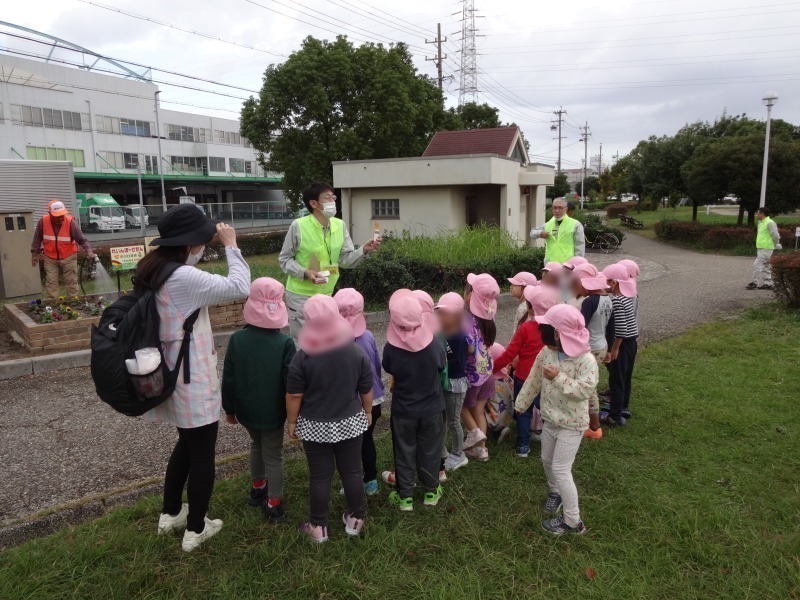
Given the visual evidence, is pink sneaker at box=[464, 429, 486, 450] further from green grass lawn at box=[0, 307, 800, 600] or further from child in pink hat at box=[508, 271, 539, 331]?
child in pink hat at box=[508, 271, 539, 331]

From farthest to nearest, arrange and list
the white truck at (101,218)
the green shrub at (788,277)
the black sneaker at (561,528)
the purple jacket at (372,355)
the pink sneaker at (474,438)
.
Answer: the white truck at (101,218), the green shrub at (788,277), the pink sneaker at (474,438), the purple jacket at (372,355), the black sneaker at (561,528)

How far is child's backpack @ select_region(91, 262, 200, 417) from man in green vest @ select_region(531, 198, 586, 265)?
5358 millimetres

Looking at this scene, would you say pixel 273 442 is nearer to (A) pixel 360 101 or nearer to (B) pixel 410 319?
(B) pixel 410 319

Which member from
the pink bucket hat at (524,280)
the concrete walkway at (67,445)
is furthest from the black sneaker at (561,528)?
the concrete walkway at (67,445)

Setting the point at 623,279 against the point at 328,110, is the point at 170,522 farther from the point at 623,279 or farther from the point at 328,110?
the point at 328,110

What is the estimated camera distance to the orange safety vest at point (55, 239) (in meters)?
8.98

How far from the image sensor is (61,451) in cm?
426

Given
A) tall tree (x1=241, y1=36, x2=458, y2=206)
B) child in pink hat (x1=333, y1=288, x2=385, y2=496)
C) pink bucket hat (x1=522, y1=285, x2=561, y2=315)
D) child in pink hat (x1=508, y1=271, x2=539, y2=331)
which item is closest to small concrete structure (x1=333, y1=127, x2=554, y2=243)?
tall tree (x1=241, y1=36, x2=458, y2=206)

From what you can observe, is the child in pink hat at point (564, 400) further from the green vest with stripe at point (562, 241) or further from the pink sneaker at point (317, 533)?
the green vest with stripe at point (562, 241)

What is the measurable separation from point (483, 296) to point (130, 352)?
7.30ft

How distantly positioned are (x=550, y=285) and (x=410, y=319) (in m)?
1.90

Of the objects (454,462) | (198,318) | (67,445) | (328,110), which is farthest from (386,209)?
(198,318)

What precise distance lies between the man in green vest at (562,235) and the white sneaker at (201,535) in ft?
17.1

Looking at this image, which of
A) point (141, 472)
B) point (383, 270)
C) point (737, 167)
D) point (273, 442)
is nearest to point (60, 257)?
point (383, 270)
